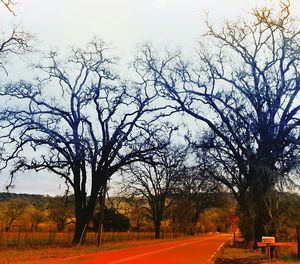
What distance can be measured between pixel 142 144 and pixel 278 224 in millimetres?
16195

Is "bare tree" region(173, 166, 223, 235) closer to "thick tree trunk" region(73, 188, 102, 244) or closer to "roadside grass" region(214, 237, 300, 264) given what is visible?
"thick tree trunk" region(73, 188, 102, 244)

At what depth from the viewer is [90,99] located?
37125 millimetres

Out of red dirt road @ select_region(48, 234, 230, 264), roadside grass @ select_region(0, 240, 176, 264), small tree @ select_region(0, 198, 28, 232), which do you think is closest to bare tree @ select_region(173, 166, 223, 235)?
small tree @ select_region(0, 198, 28, 232)

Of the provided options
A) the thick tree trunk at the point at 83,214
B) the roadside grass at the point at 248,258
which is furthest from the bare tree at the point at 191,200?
the roadside grass at the point at 248,258

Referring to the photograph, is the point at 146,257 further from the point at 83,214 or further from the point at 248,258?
the point at 83,214

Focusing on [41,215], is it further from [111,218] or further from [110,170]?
[110,170]

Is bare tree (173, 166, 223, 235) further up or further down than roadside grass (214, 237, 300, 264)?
further up

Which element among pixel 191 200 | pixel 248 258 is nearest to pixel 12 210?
pixel 191 200

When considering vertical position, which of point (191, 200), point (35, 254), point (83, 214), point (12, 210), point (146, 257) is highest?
point (191, 200)

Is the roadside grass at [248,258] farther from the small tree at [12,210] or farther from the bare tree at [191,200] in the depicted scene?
the small tree at [12,210]

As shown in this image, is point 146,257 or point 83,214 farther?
point 83,214

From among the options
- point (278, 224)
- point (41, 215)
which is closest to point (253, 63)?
point (278, 224)

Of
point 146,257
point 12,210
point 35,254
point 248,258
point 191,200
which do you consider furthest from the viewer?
point 12,210

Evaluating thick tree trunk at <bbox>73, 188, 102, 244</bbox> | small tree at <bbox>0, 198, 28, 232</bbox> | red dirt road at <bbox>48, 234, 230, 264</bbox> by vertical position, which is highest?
small tree at <bbox>0, 198, 28, 232</bbox>
